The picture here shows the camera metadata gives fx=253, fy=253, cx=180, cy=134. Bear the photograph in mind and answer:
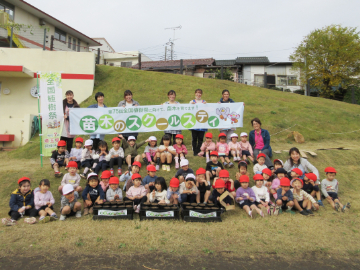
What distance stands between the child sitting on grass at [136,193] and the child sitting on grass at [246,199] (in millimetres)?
1949

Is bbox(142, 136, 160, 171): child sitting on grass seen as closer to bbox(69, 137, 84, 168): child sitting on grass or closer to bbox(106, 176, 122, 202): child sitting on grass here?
bbox(106, 176, 122, 202): child sitting on grass

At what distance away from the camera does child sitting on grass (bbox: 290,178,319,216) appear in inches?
202

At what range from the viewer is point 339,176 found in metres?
6.88

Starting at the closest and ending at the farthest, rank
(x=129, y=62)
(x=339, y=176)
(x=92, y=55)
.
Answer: (x=339, y=176)
(x=92, y=55)
(x=129, y=62)

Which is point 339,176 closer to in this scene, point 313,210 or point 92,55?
point 313,210

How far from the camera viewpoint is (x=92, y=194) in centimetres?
511

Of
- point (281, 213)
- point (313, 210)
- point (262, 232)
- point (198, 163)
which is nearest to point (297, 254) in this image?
point (262, 232)

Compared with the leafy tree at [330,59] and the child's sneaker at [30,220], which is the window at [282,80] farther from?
the child's sneaker at [30,220]

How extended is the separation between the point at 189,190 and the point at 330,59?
70.1ft

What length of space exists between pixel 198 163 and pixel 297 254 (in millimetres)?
3693

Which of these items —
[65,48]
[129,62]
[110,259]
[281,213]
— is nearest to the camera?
[110,259]

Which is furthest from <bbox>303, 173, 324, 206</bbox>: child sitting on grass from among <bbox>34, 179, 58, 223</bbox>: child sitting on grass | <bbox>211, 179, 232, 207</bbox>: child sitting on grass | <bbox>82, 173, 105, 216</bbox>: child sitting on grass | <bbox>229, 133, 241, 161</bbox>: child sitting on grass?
<bbox>34, 179, 58, 223</bbox>: child sitting on grass

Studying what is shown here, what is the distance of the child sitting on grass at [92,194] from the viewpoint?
197 inches

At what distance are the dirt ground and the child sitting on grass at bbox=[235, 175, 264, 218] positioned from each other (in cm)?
145
